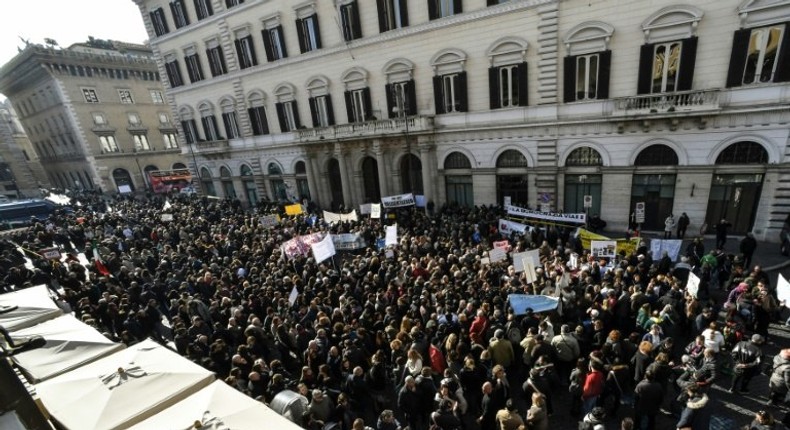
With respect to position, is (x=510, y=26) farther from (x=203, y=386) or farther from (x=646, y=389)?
(x=203, y=386)

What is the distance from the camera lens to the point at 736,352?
763cm

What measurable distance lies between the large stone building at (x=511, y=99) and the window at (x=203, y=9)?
133 mm

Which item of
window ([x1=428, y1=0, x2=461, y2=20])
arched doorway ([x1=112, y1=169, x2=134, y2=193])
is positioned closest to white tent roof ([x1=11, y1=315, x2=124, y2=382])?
window ([x1=428, y1=0, x2=461, y2=20])

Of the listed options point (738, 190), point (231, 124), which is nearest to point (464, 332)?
point (738, 190)

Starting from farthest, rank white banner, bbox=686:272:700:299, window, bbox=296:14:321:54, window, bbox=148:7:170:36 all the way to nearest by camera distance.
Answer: window, bbox=148:7:170:36
window, bbox=296:14:321:54
white banner, bbox=686:272:700:299

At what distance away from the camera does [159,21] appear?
3216 centimetres

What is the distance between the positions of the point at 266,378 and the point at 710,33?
1972 cm

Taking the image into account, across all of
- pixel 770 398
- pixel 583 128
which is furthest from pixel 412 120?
pixel 770 398

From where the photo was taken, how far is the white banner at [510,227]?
15.8 metres

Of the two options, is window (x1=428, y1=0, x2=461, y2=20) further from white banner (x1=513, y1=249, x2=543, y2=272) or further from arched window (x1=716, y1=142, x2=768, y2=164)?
white banner (x1=513, y1=249, x2=543, y2=272)

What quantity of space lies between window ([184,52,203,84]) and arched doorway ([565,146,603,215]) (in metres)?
29.6

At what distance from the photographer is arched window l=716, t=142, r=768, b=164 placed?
1505 centimetres

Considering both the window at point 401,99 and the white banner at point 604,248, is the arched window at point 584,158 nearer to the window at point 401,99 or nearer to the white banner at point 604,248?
the white banner at point 604,248

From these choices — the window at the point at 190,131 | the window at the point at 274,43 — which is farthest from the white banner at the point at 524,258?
the window at the point at 190,131
